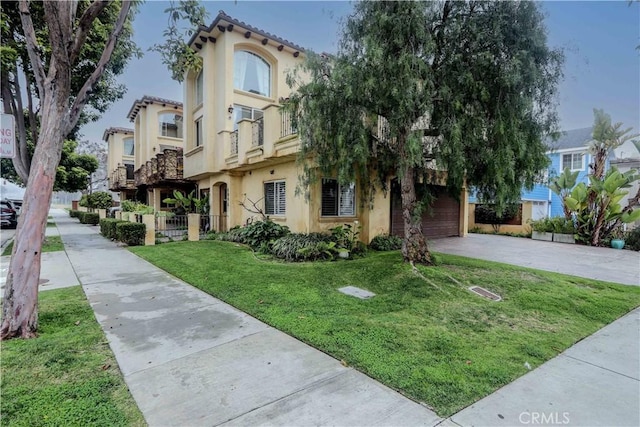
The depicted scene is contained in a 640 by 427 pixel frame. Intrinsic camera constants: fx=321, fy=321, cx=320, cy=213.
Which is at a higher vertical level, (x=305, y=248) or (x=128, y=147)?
(x=128, y=147)

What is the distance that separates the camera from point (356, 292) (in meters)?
6.39

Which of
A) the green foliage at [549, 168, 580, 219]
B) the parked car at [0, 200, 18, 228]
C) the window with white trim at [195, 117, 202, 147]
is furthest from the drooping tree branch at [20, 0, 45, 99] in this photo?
the parked car at [0, 200, 18, 228]

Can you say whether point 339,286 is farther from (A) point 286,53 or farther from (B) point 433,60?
(A) point 286,53

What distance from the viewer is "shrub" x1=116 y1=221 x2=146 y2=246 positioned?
1277cm

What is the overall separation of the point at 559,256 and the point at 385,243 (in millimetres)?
5589

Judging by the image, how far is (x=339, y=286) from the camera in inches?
267

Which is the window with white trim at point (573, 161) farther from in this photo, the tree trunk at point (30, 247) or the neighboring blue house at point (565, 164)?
the tree trunk at point (30, 247)

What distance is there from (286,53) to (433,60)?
10.9 metres

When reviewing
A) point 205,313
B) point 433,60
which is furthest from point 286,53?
point 205,313

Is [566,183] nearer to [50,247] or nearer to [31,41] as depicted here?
[31,41]

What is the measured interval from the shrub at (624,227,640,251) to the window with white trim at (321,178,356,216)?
10.7 metres

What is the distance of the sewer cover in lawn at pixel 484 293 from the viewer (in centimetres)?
593

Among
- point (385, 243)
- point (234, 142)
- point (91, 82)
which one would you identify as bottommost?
point (385, 243)

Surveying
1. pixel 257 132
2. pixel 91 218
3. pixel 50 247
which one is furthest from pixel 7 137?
pixel 91 218
